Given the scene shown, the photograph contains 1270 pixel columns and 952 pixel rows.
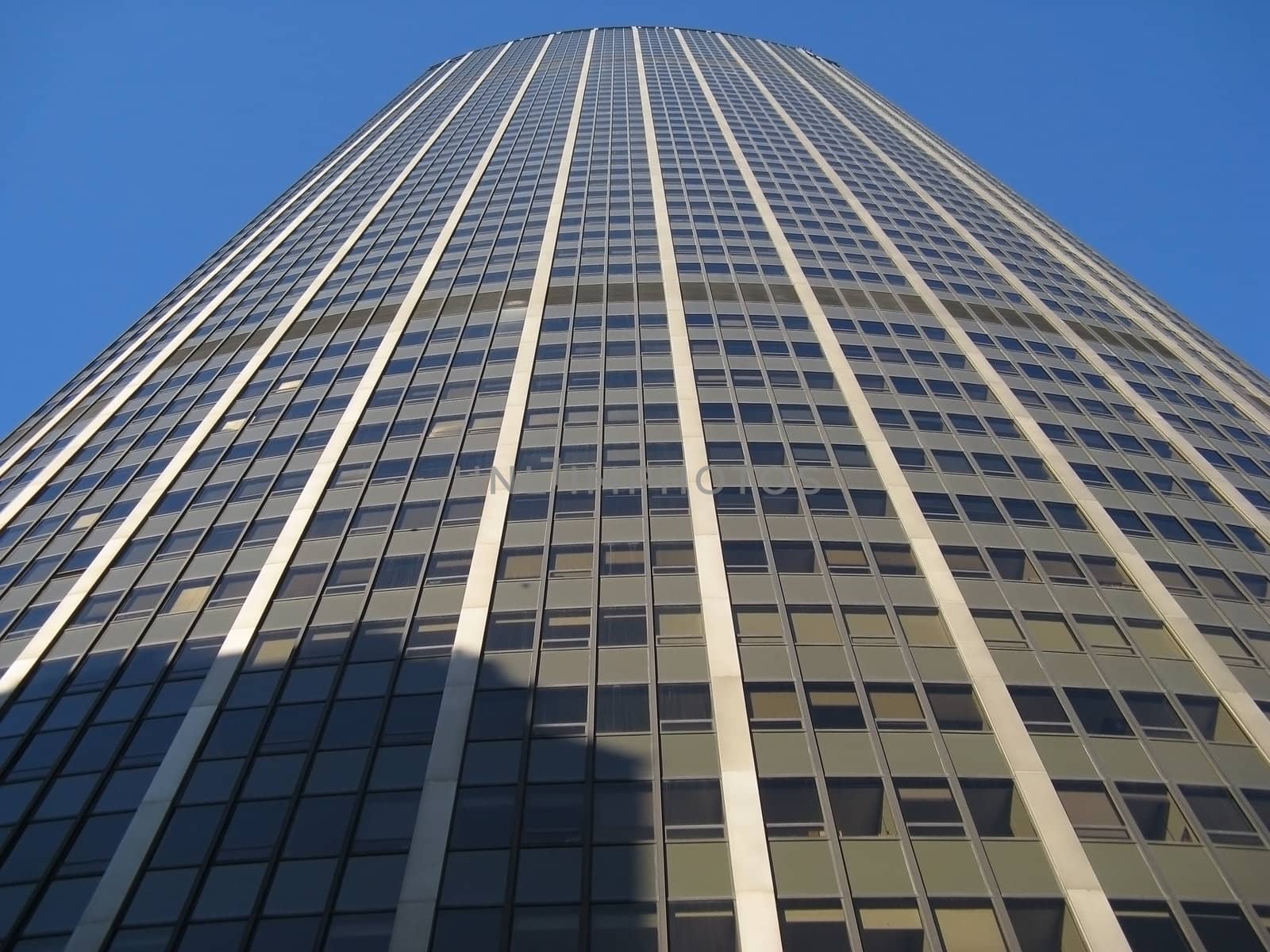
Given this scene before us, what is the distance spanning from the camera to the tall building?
2406 cm

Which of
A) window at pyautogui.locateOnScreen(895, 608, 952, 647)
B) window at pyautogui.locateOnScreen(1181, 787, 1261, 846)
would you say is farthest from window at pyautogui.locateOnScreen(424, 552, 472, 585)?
window at pyautogui.locateOnScreen(1181, 787, 1261, 846)

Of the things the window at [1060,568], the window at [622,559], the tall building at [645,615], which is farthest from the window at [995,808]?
the window at [622,559]

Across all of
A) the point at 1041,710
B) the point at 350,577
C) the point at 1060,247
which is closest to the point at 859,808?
the point at 1041,710

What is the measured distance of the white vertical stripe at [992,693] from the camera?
23.1 metres

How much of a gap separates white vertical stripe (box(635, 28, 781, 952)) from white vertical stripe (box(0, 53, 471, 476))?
31986 mm

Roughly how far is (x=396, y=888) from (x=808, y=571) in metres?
16.3

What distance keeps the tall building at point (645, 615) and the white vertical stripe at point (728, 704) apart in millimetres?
138

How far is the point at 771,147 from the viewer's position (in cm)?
8344

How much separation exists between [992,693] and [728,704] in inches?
296

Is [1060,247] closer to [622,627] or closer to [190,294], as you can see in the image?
[622,627]

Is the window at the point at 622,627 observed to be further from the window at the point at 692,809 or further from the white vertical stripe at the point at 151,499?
the white vertical stripe at the point at 151,499

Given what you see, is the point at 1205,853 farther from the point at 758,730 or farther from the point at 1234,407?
the point at 1234,407

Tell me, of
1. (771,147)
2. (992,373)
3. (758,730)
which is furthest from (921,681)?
(771,147)

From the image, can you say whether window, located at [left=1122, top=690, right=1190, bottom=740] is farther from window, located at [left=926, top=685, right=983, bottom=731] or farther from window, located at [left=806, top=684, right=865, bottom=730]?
window, located at [left=806, top=684, right=865, bottom=730]
